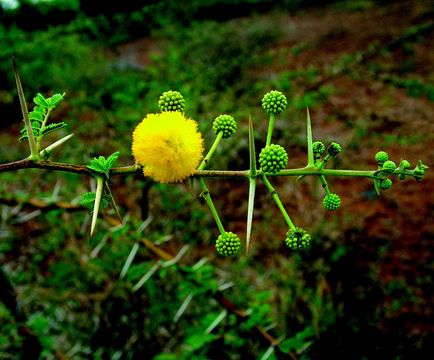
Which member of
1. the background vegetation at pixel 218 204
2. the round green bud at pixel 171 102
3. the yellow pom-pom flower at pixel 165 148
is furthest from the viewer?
the background vegetation at pixel 218 204

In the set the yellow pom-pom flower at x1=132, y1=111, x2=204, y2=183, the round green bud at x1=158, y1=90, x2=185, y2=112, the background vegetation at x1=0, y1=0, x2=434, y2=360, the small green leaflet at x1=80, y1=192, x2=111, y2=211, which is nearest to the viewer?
the yellow pom-pom flower at x1=132, y1=111, x2=204, y2=183

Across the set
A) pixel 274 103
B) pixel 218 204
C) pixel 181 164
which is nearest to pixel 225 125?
pixel 274 103

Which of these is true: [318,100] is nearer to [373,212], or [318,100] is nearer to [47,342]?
[373,212]

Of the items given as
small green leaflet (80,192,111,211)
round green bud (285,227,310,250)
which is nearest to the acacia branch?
small green leaflet (80,192,111,211)

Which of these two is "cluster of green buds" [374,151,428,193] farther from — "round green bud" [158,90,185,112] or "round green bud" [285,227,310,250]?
"round green bud" [158,90,185,112]

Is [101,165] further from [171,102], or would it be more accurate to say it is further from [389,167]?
[389,167]

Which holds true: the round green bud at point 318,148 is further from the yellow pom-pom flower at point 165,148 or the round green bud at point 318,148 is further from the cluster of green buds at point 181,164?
the yellow pom-pom flower at point 165,148

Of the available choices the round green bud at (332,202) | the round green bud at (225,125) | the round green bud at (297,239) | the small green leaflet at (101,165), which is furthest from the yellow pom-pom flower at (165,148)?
the round green bud at (332,202)
